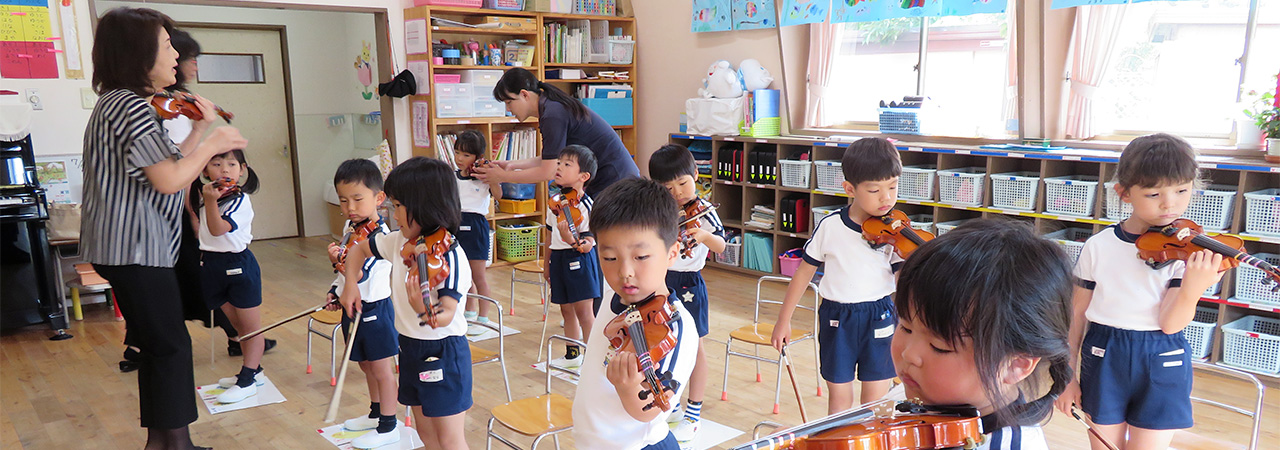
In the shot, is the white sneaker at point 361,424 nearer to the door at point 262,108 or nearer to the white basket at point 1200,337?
the white basket at point 1200,337

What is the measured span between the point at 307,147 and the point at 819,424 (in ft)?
23.0

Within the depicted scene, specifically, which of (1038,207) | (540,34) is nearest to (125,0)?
(540,34)

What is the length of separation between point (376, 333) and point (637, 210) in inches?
57.9

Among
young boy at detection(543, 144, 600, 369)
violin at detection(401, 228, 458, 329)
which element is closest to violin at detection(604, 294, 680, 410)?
violin at detection(401, 228, 458, 329)

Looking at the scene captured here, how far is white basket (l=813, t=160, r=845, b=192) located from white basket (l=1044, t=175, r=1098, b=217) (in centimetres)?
119

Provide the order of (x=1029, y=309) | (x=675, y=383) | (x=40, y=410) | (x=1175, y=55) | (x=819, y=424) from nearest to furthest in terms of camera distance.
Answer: (x=1029, y=309) → (x=819, y=424) → (x=675, y=383) → (x=40, y=410) → (x=1175, y=55)

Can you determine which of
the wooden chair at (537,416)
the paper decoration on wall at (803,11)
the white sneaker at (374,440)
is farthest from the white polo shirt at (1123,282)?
the paper decoration on wall at (803,11)

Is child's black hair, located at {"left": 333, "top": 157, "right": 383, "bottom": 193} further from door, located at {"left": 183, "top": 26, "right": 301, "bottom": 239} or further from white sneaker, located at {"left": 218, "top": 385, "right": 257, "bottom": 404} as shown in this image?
door, located at {"left": 183, "top": 26, "right": 301, "bottom": 239}

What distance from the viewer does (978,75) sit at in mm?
4742

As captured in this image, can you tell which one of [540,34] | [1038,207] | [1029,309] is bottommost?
[1038,207]

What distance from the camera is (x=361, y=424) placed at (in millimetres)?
2988

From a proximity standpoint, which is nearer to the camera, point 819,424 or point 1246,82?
point 819,424

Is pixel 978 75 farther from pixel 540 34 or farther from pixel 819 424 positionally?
pixel 819 424

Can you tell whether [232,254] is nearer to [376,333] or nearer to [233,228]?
[233,228]
